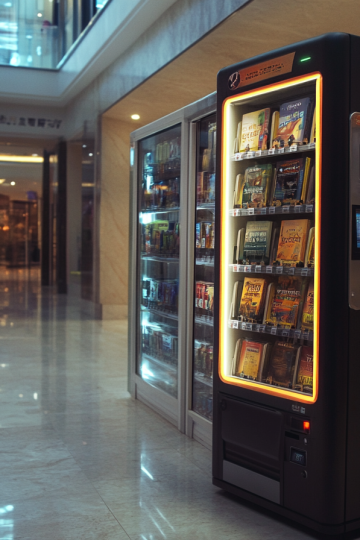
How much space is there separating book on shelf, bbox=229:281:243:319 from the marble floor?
1.00 meters

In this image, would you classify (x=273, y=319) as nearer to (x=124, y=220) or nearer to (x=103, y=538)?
(x=103, y=538)

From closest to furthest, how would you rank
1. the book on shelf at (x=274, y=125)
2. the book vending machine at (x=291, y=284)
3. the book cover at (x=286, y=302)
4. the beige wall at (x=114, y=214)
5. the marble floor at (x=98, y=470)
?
the book vending machine at (x=291, y=284) < the marble floor at (x=98, y=470) < the book cover at (x=286, y=302) < the book on shelf at (x=274, y=125) < the beige wall at (x=114, y=214)

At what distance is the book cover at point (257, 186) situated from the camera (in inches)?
133

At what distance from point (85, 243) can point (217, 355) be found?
947 cm

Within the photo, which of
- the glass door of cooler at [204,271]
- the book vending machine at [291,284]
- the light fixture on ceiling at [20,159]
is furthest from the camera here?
the light fixture on ceiling at [20,159]

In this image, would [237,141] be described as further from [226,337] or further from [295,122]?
[226,337]

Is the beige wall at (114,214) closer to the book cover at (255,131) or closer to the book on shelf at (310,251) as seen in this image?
the book cover at (255,131)

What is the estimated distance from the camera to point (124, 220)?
12.0 m

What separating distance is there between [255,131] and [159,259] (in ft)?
6.34

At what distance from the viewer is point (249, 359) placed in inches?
136

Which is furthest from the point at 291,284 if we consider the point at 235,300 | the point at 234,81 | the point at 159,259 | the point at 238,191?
the point at 159,259

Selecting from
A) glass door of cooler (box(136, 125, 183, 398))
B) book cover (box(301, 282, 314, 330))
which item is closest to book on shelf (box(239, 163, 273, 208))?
book cover (box(301, 282, 314, 330))

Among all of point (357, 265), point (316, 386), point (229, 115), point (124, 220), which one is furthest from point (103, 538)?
point (124, 220)

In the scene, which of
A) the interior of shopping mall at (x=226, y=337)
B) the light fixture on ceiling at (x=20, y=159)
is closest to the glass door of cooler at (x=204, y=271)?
the interior of shopping mall at (x=226, y=337)
